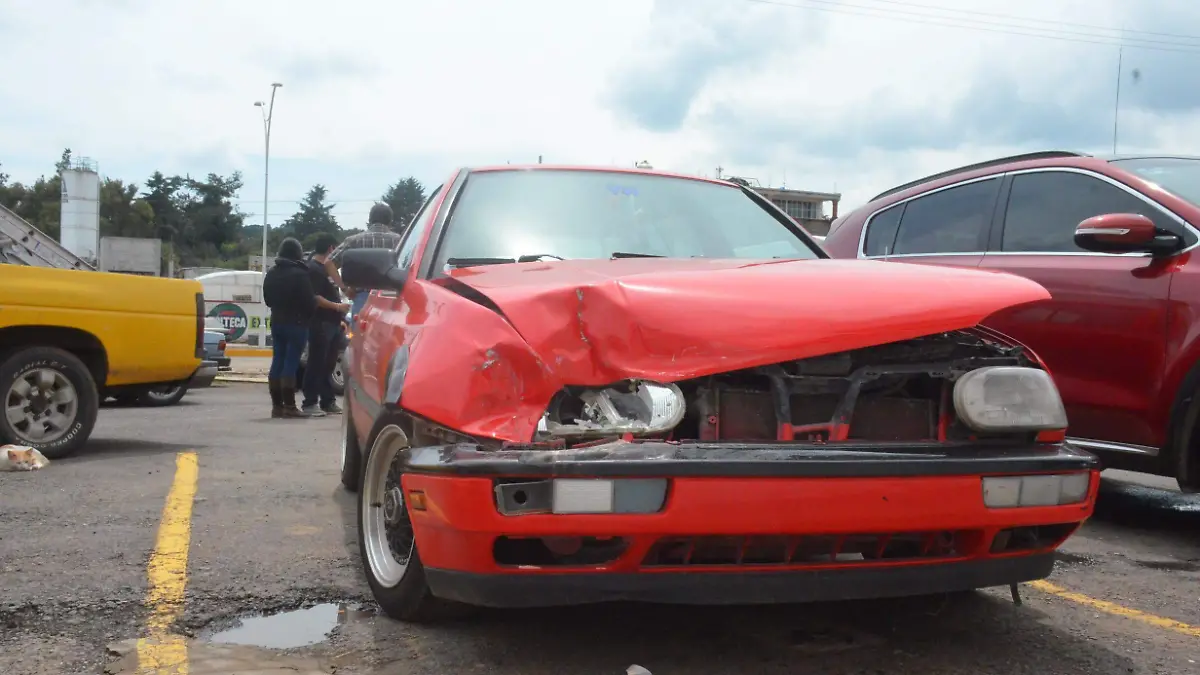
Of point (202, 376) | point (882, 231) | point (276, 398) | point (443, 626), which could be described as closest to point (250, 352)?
point (276, 398)

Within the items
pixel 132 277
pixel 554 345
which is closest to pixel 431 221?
pixel 554 345

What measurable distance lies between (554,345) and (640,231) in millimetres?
1365

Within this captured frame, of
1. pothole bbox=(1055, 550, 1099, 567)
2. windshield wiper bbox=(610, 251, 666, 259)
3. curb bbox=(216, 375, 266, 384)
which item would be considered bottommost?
curb bbox=(216, 375, 266, 384)

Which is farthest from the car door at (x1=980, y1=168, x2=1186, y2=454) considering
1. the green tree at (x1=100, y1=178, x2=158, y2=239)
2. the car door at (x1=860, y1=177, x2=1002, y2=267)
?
the green tree at (x1=100, y1=178, x2=158, y2=239)

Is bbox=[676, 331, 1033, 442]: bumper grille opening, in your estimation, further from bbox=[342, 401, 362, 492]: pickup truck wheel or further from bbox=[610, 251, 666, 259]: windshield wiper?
bbox=[342, 401, 362, 492]: pickup truck wheel

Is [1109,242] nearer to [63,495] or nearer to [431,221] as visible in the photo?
[431,221]

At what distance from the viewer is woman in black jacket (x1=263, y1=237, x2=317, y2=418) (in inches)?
369

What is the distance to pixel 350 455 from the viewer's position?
5.15 m

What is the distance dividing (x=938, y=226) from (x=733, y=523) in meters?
3.81

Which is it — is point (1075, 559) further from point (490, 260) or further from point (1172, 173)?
point (490, 260)

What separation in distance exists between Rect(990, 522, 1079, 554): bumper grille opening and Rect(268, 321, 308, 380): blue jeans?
752 centimetres

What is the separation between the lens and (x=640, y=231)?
3.90m

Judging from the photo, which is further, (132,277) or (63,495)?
(132,277)

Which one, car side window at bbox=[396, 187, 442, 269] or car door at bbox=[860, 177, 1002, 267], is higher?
car door at bbox=[860, 177, 1002, 267]
